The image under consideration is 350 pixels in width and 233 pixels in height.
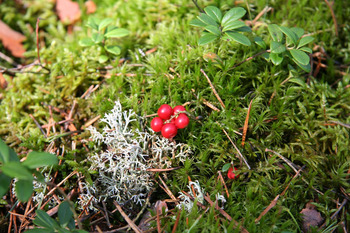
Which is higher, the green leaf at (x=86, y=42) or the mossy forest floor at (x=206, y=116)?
the green leaf at (x=86, y=42)

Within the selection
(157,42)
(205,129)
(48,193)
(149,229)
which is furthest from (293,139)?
(48,193)

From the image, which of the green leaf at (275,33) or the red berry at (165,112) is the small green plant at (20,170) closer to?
the red berry at (165,112)

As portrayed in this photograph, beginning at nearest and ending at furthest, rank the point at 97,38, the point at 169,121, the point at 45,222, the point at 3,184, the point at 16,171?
the point at 16,171 < the point at 3,184 < the point at 45,222 < the point at 169,121 < the point at 97,38

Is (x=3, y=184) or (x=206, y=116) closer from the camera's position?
(x=3, y=184)

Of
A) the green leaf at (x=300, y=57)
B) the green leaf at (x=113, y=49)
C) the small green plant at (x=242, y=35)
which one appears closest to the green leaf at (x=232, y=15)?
the small green plant at (x=242, y=35)

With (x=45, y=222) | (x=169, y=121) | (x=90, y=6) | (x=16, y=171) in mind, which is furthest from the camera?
(x=90, y=6)

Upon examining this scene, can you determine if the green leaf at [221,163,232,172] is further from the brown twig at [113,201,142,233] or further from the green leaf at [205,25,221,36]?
the green leaf at [205,25,221,36]

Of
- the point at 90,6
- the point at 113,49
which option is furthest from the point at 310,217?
the point at 90,6

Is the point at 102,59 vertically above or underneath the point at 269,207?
above

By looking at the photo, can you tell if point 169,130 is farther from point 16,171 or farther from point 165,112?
point 16,171
